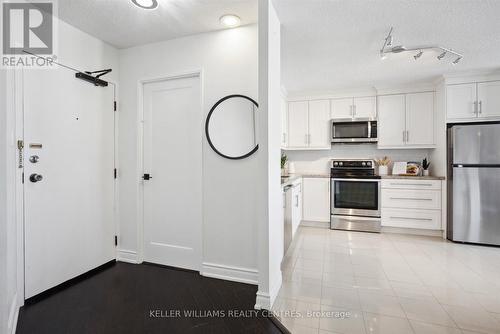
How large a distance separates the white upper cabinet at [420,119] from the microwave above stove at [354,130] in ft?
1.73

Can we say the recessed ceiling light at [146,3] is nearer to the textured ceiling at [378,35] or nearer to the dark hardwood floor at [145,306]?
the textured ceiling at [378,35]

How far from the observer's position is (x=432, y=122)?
3881 millimetres

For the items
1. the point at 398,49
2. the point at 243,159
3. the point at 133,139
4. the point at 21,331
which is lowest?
the point at 21,331

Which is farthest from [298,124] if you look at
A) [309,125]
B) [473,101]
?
[473,101]

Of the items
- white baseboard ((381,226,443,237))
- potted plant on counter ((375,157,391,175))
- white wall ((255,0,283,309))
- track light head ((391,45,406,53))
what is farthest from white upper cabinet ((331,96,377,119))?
white wall ((255,0,283,309))

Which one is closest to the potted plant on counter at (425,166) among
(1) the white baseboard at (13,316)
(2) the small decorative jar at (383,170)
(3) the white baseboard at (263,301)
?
(2) the small decorative jar at (383,170)

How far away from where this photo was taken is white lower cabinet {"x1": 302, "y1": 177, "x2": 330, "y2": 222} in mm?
4148

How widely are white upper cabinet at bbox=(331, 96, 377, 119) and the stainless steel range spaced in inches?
32.9

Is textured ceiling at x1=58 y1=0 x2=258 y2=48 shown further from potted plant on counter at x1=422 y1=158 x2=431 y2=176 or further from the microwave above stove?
potted plant on counter at x1=422 y1=158 x2=431 y2=176

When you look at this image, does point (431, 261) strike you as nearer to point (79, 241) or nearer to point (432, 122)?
point (432, 122)

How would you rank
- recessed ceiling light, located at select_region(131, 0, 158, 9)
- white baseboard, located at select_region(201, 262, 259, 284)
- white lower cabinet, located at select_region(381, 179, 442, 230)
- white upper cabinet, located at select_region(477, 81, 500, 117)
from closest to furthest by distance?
recessed ceiling light, located at select_region(131, 0, 158, 9)
white baseboard, located at select_region(201, 262, 259, 284)
white upper cabinet, located at select_region(477, 81, 500, 117)
white lower cabinet, located at select_region(381, 179, 442, 230)

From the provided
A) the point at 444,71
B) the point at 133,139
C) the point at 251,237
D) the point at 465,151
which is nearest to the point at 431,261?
the point at 465,151

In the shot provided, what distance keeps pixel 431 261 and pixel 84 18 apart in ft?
14.3

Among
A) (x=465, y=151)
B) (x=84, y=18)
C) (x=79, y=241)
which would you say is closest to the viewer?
(x=84, y=18)
